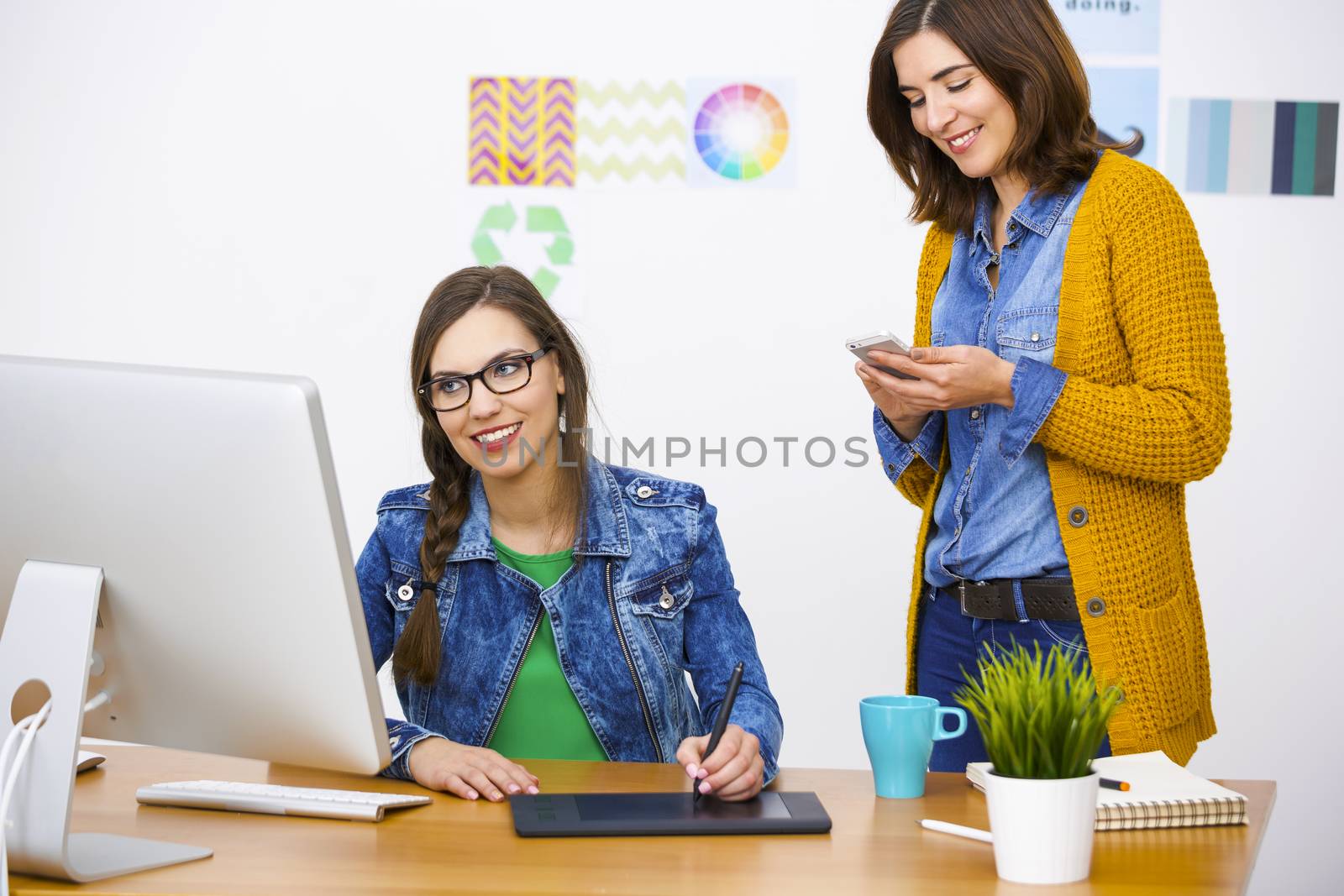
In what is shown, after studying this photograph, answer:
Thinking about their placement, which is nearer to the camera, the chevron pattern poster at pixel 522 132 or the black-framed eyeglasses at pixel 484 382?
the black-framed eyeglasses at pixel 484 382

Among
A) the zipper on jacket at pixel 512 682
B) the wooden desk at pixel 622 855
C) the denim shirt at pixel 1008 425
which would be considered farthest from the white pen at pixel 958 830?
the zipper on jacket at pixel 512 682

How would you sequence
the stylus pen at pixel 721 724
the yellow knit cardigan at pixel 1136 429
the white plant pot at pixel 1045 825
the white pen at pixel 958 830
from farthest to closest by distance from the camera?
the yellow knit cardigan at pixel 1136 429
the stylus pen at pixel 721 724
the white pen at pixel 958 830
the white plant pot at pixel 1045 825

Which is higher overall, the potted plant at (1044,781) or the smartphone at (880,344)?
the smartphone at (880,344)

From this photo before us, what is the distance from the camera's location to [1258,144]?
3070 mm

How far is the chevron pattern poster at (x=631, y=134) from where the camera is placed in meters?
3.12

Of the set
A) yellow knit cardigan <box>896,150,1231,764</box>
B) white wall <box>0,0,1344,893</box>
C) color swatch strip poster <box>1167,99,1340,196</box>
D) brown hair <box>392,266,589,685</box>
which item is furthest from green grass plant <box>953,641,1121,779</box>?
color swatch strip poster <box>1167,99,1340,196</box>

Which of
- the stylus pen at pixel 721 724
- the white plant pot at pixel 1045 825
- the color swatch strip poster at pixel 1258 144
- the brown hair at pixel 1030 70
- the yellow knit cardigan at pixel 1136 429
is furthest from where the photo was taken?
the color swatch strip poster at pixel 1258 144

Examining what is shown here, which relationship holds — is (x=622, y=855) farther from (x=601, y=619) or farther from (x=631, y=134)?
(x=631, y=134)

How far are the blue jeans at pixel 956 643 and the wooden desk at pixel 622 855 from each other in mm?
301

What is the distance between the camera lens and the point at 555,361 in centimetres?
185

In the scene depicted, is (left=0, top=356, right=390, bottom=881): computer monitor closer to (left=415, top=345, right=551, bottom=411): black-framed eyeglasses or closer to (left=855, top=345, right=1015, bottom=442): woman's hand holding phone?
(left=415, top=345, right=551, bottom=411): black-framed eyeglasses

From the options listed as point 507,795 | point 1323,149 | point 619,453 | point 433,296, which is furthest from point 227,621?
point 1323,149

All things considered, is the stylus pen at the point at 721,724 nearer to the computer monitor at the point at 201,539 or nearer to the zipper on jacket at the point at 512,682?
the computer monitor at the point at 201,539

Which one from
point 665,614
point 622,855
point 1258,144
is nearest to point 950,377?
point 665,614
